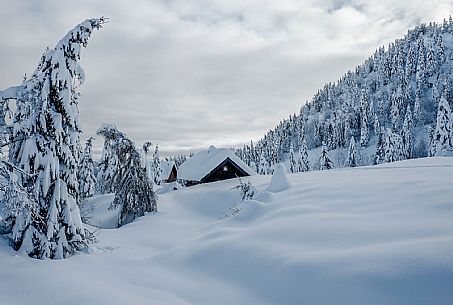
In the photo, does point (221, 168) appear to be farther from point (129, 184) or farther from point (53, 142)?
point (53, 142)

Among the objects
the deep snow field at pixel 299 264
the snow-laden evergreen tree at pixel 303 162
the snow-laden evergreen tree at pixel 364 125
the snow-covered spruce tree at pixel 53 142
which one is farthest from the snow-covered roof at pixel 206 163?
the snow-laden evergreen tree at pixel 364 125

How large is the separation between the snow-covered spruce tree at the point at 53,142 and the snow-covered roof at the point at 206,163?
27.0 metres

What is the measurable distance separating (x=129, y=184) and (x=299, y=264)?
18.1 metres

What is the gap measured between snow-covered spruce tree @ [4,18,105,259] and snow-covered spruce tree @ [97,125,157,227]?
469 inches

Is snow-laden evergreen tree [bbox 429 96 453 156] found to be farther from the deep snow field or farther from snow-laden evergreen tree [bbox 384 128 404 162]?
the deep snow field

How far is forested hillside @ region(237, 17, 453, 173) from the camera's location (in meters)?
104

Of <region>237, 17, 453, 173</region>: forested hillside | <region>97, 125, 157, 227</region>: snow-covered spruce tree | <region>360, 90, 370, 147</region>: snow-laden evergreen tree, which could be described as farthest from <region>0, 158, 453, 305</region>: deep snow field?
<region>360, 90, 370, 147</region>: snow-laden evergreen tree

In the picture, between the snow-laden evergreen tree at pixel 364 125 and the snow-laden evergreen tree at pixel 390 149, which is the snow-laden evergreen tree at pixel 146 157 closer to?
the snow-laden evergreen tree at pixel 390 149

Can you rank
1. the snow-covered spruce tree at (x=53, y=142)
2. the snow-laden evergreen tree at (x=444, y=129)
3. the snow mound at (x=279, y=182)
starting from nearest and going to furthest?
1. the snow-covered spruce tree at (x=53, y=142)
2. the snow mound at (x=279, y=182)
3. the snow-laden evergreen tree at (x=444, y=129)

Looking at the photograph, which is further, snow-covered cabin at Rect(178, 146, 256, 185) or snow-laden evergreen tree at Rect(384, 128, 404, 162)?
snow-laden evergreen tree at Rect(384, 128, 404, 162)

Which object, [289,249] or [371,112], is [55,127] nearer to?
A: [289,249]

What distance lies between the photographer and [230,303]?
5492mm

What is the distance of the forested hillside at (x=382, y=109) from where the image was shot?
103900 mm

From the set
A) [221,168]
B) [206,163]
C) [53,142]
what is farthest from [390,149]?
[53,142]
